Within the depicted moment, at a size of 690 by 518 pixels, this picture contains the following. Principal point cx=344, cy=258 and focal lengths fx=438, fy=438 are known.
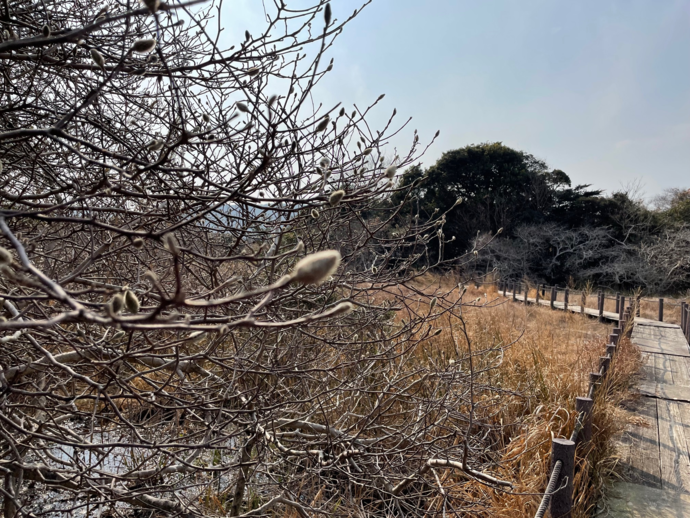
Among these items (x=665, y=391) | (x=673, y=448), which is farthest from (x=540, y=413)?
(x=665, y=391)

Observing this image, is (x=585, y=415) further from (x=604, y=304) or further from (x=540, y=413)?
(x=604, y=304)

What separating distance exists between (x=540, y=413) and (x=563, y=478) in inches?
48.3

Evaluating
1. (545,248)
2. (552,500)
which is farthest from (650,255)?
(552,500)

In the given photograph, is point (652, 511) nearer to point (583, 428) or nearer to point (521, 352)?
→ point (583, 428)

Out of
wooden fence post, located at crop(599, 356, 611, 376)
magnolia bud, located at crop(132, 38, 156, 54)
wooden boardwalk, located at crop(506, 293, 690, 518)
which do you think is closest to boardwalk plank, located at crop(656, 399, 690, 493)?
wooden boardwalk, located at crop(506, 293, 690, 518)

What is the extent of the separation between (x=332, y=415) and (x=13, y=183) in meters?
2.72

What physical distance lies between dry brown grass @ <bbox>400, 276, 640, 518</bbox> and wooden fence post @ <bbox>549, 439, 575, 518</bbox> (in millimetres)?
Result: 192

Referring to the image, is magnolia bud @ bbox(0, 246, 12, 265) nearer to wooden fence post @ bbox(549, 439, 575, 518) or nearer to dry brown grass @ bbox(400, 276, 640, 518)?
dry brown grass @ bbox(400, 276, 640, 518)

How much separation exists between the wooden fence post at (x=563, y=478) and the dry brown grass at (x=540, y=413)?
19 cm

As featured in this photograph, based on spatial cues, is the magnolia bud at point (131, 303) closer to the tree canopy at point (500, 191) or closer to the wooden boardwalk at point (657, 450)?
the wooden boardwalk at point (657, 450)

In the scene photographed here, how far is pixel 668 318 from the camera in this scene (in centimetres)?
1205

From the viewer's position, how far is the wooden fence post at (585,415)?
9.68ft

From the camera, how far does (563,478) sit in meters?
2.31

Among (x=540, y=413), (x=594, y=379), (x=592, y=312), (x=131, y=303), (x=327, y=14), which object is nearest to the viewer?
(x=131, y=303)
